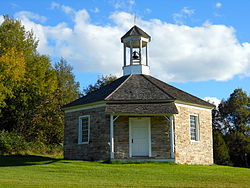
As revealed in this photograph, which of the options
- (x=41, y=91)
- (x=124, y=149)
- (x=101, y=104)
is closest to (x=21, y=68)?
(x=41, y=91)

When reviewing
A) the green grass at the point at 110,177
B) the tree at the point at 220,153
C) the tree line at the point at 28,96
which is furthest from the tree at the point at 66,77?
the green grass at the point at 110,177

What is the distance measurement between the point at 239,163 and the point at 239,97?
28.2ft

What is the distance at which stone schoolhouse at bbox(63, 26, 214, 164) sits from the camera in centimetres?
1867

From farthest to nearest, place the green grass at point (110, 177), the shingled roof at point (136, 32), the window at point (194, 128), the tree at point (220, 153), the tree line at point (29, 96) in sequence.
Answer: the tree at point (220, 153), the tree line at point (29, 96), the shingled roof at point (136, 32), the window at point (194, 128), the green grass at point (110, 177)

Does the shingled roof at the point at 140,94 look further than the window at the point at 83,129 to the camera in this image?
No

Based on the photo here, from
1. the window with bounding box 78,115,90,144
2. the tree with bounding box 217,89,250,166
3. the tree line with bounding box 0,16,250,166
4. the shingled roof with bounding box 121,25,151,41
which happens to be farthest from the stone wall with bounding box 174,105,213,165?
the tree with bounding box 217,89,250,166

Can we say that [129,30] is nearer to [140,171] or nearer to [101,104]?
[101,104]

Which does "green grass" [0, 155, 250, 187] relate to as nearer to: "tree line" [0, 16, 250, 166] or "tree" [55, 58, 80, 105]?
"tree line" [0, 16, 250, 166]

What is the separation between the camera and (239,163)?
41.3 metres

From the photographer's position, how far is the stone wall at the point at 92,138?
19234 mm

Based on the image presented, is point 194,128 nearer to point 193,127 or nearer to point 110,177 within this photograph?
point 193,127

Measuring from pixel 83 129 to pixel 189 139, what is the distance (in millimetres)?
6394

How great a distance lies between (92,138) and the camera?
2000cm

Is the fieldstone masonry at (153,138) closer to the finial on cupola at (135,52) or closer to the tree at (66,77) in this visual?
the finial on cupola at (135,52)
